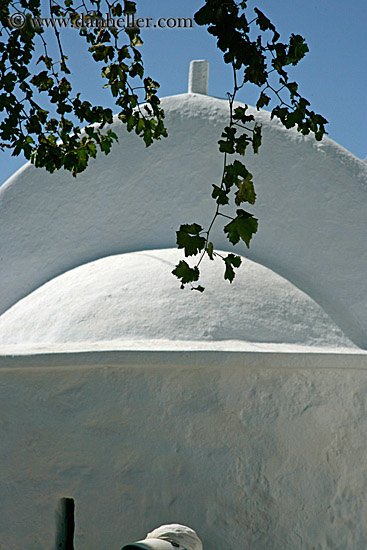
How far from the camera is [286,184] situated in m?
6.38

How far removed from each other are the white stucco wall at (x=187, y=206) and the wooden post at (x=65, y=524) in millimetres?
2491

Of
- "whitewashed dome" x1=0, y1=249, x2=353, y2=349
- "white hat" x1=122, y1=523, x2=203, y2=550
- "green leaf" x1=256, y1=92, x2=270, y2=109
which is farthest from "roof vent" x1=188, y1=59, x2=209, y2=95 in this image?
"green leaf" x1=256, y1=92, x2=270, y2=109

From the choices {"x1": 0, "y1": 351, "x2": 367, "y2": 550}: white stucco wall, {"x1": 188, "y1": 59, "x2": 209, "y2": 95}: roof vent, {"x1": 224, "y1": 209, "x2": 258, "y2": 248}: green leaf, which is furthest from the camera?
{"x1": 188, "y1": 59, "x2": 209, "y2": 95}: roof vent

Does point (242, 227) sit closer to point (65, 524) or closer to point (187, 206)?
point (65, 524)

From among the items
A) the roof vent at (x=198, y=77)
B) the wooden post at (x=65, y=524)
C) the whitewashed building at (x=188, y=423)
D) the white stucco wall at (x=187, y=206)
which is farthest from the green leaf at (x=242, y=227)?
the roof vent at (x=198, y=77)

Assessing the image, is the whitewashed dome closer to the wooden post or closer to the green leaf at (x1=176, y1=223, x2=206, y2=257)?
the wooden post

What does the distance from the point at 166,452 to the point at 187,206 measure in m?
2.63

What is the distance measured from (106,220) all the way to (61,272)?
0.62m

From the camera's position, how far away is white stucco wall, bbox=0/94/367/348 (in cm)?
603

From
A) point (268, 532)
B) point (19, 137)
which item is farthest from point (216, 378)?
point (19, 137)

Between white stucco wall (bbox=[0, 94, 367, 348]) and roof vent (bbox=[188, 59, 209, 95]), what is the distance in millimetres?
306

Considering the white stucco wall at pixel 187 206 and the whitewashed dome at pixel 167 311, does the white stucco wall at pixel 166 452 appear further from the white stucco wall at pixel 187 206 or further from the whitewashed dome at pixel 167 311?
the white stucco wall at pixel 187 206

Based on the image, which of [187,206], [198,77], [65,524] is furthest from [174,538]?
[198,77]

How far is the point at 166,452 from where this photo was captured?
4344mm
